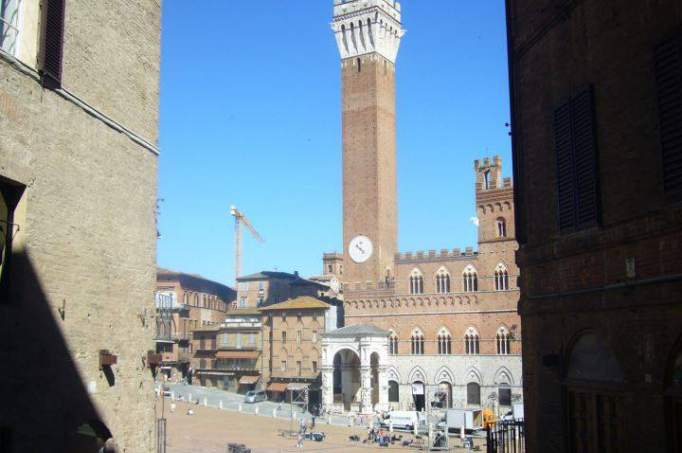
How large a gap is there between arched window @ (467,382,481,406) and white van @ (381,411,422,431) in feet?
32.5

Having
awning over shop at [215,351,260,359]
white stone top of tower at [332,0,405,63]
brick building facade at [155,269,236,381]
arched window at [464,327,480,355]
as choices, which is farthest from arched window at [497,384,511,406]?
white stone top of tower at [332,0,405,63]

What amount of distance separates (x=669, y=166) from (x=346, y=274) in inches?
2106

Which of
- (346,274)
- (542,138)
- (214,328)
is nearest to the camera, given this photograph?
(542,138)

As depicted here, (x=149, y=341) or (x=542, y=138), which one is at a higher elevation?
(x=542, y=138)

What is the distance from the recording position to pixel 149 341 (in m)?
13.6

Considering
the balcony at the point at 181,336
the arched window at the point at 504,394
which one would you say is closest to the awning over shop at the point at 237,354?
the balcony at the point at 181,336

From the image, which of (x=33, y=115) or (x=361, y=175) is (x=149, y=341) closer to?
(x=33, y=115)

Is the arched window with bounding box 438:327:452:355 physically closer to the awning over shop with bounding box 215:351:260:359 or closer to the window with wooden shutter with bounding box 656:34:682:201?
the awning over shop with bounding box 215:351:260:359

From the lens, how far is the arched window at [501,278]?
5375 cm

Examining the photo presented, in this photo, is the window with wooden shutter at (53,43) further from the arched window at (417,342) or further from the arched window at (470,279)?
the arched window at (417,342)

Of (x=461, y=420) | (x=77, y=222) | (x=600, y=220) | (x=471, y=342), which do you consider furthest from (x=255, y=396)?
(x=600, y=220)

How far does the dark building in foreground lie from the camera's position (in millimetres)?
8109

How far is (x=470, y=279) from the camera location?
55625mm

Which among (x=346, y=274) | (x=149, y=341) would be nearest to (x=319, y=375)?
(x=346, y=274)
